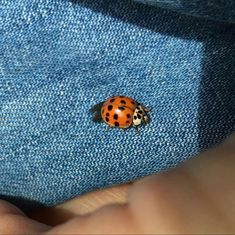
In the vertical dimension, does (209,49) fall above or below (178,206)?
above

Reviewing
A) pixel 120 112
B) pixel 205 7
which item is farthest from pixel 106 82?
pixel 205 7

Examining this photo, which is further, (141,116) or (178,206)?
(141,116)

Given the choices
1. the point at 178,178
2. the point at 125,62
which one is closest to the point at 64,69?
the point at 125,62

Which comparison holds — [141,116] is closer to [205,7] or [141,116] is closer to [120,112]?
[120,112]

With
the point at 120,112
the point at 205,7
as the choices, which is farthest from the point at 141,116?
the point at 205,7

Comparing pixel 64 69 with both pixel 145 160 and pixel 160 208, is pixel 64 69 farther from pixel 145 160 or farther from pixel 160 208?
pixel 160 208

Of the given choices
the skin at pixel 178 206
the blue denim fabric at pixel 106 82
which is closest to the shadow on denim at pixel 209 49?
the blue denim fabric at pixel 106 82

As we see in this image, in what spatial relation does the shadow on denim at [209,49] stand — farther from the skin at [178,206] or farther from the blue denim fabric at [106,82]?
the skin at [178,206]
